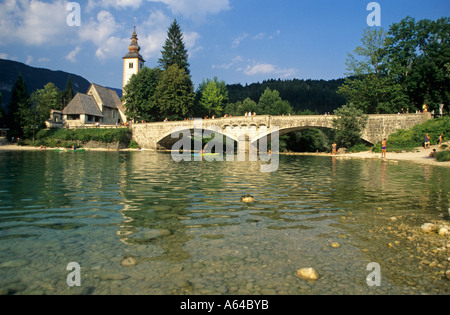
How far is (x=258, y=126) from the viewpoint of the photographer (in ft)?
152

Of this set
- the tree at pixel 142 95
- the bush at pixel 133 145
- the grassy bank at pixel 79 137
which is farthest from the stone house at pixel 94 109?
the bush at pixel 133 145

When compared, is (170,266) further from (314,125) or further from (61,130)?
(61,130)

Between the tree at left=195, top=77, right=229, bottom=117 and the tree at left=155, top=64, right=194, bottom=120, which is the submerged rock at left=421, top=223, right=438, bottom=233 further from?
the tree at left=195, top=77, right=229, bottom=117

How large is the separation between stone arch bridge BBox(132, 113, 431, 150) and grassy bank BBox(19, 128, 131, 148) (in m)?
3.73

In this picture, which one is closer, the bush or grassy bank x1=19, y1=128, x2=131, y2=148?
grassy bank x1=19, y1=128, x2=131, y2=148

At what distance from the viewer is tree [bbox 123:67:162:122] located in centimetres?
5784

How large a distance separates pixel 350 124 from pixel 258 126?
537 inches

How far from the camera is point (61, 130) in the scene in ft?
187

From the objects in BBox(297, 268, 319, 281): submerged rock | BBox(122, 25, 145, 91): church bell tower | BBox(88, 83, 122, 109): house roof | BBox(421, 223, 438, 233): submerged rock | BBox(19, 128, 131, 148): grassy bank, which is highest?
BBox(122, 25, 145, 91): church bell tower

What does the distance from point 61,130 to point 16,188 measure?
172 ft

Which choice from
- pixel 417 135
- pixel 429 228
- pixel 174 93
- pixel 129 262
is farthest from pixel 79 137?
pixel 429 228

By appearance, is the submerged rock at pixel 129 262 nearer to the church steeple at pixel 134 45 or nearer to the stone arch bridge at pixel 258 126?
the stone arch bridge at pixel 258 126

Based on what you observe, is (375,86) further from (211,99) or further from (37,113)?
(37,113)

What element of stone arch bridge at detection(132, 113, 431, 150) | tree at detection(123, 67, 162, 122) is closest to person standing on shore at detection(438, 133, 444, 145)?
stone arch bridge at detection(132, 113, 431, 150)
